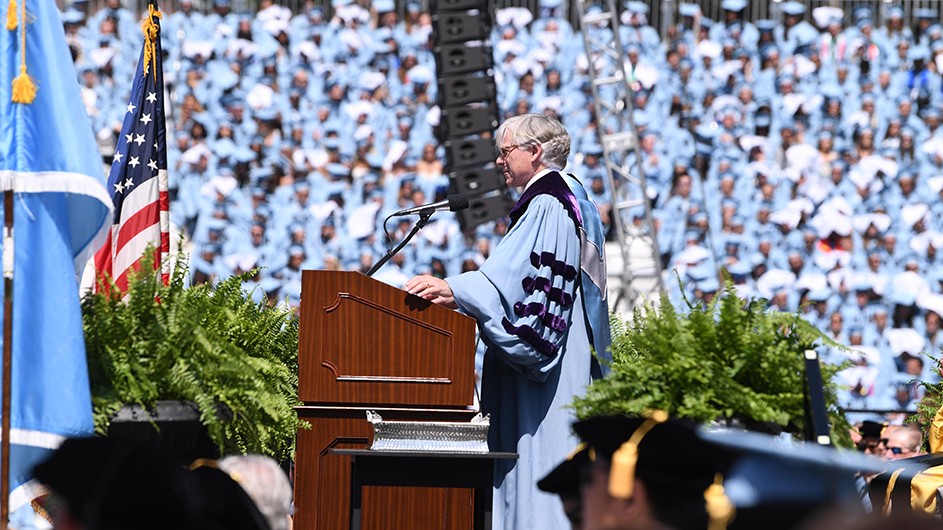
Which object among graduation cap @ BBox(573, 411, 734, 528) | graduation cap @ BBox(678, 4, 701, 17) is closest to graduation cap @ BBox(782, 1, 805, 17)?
graduation cap @ BBox(678, 4, 701, 17)

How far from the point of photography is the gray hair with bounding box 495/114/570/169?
6984mm

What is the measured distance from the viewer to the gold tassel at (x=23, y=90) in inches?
198

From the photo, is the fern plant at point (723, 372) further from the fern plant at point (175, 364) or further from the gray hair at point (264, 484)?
the gray hair at point (264, 484)

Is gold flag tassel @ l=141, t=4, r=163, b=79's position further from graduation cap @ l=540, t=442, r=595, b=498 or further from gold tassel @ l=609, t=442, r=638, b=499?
gold tassel @ l=609, t=442, r=638, b=499

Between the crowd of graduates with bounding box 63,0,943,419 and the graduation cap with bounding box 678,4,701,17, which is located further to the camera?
the graduation cap with bounding box 678,4,701,17

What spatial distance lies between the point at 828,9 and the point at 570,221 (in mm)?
13350

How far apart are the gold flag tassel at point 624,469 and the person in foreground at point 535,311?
9.87ft

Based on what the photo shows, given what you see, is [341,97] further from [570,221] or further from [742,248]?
[570,221]

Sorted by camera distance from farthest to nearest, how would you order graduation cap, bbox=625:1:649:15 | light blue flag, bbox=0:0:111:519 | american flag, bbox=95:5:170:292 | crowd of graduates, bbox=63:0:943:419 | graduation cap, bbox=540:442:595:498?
graduation cap, bbox=625:1:649:15
crowd of graduates, bbox=63:0:943:419
american flag, bbox=95:5:170:292
light blue flag, bbox=0:0:111:519
graduation cap, bbox=540:442:595:498

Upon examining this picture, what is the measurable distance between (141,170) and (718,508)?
596cm

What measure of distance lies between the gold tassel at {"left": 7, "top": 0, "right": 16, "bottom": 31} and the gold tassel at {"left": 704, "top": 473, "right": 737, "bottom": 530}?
3.27 metres

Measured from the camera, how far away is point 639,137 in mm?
17969

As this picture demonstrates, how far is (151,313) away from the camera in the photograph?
5.27m

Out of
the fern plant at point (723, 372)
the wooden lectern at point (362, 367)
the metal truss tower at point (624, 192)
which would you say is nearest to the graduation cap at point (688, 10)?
the metal truss tower at point (624, 192)
